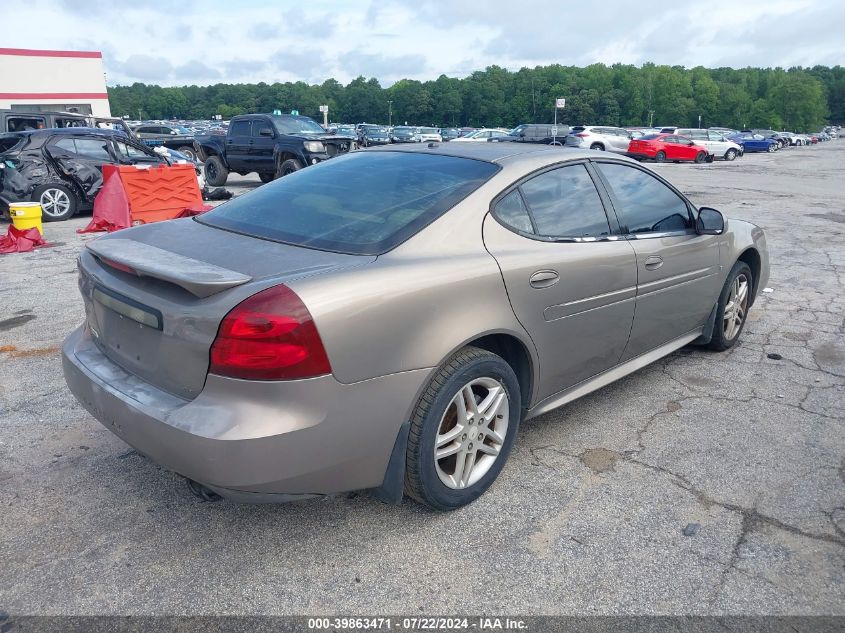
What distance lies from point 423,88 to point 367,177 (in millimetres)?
142191

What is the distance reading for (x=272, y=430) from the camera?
89.6 inches

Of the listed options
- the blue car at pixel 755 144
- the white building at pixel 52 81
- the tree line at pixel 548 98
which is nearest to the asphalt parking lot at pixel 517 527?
the white building at pixel 52 81

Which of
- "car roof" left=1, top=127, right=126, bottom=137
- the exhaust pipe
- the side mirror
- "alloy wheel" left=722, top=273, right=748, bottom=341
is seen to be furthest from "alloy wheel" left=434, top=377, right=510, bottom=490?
"car roof" left=1, top=127, right=126, bottom=137

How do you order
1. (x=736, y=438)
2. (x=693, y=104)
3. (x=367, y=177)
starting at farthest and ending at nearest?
(x=693, y=104) < (x=736, y=438) < (x=367, y=177)

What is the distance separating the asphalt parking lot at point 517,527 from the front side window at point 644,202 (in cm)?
106

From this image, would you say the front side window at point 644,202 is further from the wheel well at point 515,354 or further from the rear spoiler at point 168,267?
the rear spoiler at point 168,267

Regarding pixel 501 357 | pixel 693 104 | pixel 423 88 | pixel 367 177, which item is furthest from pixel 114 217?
pixel 423 88

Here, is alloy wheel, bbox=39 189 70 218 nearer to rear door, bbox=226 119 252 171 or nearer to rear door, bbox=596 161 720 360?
rear door, bbox=226 119 252 171

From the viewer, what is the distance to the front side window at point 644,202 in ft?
12.4

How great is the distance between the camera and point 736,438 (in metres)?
3.63

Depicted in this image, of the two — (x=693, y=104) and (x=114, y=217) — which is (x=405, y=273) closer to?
(x=114, y=217)

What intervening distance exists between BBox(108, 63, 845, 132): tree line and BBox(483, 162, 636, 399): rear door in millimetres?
119376

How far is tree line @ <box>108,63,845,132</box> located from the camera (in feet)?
374

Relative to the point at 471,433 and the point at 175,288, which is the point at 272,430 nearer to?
the point at 175,288
